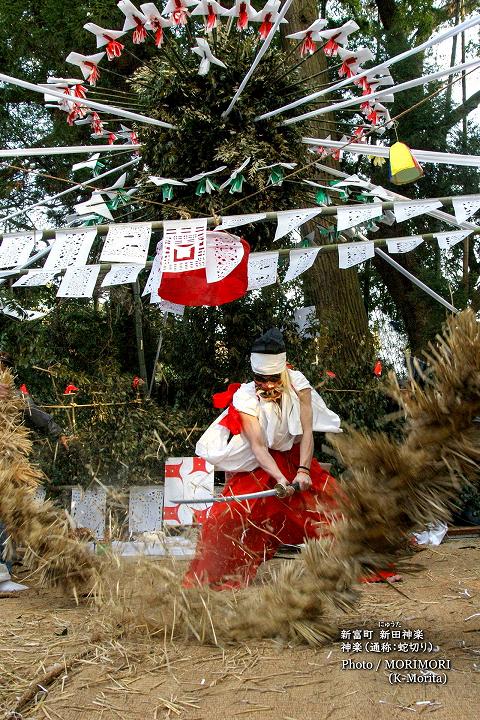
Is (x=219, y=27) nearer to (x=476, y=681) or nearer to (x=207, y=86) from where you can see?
(x=207, y=86)

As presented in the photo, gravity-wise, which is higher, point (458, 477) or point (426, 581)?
point (458, 477)

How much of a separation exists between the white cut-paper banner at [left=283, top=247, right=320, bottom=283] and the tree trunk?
1710mm

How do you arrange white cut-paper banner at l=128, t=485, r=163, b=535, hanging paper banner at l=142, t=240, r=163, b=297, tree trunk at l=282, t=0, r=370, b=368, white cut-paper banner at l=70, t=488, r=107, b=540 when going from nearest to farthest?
hanging paper banner at l=142, t=240, r=163, b=297 → white cut-paper banner at l=70, t=488, r=107, b=540 → white cut-paper banner at l=128, t=485, r=163, b=535 → tree trunk at l=282, t=0, r=370, b=368

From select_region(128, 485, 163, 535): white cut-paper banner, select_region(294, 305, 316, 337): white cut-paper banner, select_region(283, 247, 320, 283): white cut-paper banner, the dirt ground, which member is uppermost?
select_region(283, 247, 320, 283): white cut-paper banner

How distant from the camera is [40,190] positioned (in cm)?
A: 1073

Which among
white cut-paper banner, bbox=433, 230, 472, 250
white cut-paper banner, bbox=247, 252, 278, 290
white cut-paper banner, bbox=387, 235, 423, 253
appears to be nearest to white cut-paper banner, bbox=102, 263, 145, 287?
white cut-paper banner, bbox=247, 252, 278, 290

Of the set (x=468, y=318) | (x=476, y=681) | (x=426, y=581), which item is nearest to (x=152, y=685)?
(x=476, y=681)

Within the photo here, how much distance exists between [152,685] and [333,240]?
19.3ft

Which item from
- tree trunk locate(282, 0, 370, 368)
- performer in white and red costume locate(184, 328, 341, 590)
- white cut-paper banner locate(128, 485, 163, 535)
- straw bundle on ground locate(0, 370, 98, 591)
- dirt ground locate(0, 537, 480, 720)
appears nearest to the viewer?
dirt ground locate(0, 537, 480, 720)

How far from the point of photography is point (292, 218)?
533 cm

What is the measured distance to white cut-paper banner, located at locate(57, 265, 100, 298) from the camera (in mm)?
5367

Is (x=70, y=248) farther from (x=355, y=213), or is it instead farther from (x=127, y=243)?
(x=355, y=213)

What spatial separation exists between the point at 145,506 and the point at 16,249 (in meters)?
2.70

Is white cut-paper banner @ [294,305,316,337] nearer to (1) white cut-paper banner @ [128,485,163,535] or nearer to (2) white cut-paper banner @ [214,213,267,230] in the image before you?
(1) white cut-paper banner @ [128,485,163,535]
